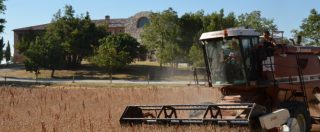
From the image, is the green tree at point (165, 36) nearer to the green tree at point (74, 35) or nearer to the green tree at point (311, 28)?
the green tree at point (74, 35)

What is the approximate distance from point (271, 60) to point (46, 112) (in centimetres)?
695

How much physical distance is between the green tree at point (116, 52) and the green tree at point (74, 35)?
382 cm

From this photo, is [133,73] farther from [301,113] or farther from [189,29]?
[301,113]

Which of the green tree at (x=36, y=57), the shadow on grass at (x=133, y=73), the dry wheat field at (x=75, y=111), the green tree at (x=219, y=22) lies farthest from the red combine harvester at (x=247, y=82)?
the green tree at (x=36, y=57)

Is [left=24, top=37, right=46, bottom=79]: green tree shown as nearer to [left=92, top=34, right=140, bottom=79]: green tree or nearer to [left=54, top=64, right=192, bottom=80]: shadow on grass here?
[left=54, top=64, right=192, bottom=80]: shadow on grass

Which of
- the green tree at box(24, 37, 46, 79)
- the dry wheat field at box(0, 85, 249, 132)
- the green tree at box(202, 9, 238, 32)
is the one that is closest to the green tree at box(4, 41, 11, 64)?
the green tree at box(24, 37, 46, 79)

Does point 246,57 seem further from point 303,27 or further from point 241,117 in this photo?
point 303,27

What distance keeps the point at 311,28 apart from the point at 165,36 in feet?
79.7

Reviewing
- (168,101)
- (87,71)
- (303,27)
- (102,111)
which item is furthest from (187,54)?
(102,111)

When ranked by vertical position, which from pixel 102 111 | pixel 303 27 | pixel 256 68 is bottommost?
pixel 102 111

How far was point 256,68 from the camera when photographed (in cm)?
1288

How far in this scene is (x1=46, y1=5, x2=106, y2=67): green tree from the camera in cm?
6738

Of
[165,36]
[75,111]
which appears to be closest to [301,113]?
[75,111]

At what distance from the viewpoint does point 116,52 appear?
5744 cm
